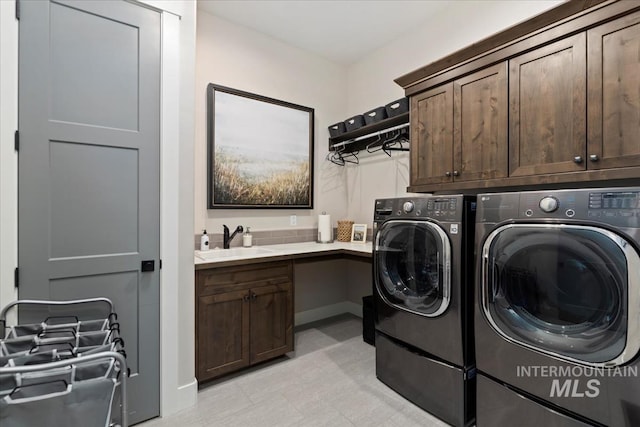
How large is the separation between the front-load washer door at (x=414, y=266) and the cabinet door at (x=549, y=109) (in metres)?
0.63

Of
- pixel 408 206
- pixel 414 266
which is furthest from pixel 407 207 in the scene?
pixel 414 266

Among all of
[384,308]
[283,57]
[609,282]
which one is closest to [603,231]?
[609,282]

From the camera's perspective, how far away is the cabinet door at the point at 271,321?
2273mm

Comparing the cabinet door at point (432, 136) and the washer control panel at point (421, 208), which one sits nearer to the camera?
the washer control panel at point (421, 208)

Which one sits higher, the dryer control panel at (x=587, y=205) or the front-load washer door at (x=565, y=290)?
the dryer control panel at (x=587, y=205)

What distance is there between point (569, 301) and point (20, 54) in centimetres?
278

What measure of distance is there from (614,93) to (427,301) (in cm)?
138

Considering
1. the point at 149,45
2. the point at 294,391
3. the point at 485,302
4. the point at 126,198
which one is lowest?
the point at 294,391

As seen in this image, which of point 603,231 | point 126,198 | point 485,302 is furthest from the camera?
point 126,198

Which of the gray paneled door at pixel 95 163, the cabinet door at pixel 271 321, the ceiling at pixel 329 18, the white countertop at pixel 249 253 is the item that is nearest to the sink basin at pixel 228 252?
the white countertop at pixel 249 253

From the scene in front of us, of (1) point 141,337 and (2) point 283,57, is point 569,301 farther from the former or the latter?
(2) point 283,57

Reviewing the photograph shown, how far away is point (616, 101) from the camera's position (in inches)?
55.1

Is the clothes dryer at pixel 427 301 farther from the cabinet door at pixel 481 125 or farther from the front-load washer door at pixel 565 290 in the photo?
the cabinet door at pixel 481 125

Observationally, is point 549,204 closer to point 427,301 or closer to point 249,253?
point 427,301
